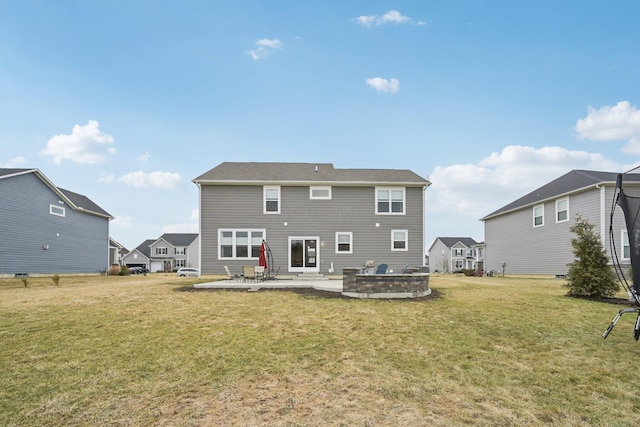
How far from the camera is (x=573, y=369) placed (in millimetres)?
5371

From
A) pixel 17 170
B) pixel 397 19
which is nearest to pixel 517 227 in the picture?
pixel 397 19

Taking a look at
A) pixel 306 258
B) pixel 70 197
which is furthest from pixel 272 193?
pixel 70 197

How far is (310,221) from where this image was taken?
2117 cm

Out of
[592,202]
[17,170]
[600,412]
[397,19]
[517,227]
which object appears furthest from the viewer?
[517,227]

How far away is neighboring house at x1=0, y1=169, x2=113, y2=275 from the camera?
22484mm

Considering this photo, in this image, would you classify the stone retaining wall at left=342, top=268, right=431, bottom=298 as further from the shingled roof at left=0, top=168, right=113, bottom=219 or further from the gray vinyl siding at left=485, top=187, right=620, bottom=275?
the shingled roof at left=0, top=168, right=113, bottom=219

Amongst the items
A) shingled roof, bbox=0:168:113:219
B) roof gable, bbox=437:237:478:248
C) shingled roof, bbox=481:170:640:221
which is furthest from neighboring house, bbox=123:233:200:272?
shingled roof, bbox=481:170:640:221

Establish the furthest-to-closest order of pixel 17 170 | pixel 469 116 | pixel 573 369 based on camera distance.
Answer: pixel 17 170
pixel 469 116
pixel 573 369

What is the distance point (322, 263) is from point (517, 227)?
17180 mm

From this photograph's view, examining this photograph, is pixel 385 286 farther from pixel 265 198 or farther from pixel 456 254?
pixel 456 254

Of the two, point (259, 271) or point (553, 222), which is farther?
point (553, 222)

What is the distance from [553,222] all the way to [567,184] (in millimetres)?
2634

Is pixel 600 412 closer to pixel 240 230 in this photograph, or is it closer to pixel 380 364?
pixel 380 364

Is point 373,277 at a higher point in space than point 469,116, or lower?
lower
